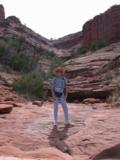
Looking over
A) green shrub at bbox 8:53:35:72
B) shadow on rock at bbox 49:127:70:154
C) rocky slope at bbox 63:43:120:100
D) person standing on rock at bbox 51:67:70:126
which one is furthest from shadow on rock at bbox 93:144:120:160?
green shrub at bbox 8:53:35:72

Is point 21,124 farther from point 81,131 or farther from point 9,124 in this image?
point 81,131

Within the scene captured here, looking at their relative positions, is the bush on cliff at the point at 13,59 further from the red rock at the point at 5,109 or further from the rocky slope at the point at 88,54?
the red rock at the point at 5,109

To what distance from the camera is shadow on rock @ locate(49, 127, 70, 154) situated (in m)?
8.21

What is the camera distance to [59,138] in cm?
885

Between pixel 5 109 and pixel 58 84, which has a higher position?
pixel 58 84

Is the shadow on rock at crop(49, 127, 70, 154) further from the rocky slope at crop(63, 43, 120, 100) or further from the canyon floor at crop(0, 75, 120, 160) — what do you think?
the rocky slope at crop(63, 43, 120, 100)

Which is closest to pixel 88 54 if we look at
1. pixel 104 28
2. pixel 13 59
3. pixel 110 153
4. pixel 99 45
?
pixel 99 45

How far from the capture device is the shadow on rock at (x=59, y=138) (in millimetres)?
8211

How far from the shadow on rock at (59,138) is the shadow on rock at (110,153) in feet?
2.49

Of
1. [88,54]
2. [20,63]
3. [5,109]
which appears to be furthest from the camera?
[88,54]

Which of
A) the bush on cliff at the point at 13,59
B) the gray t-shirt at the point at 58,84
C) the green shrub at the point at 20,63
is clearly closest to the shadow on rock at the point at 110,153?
the gray t-shirt at the point at 58,84

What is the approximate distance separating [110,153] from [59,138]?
150cm

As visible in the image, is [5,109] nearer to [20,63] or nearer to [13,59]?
[13,59]

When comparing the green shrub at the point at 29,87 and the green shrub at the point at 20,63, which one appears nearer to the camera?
the green shrub at the point at 29,87
